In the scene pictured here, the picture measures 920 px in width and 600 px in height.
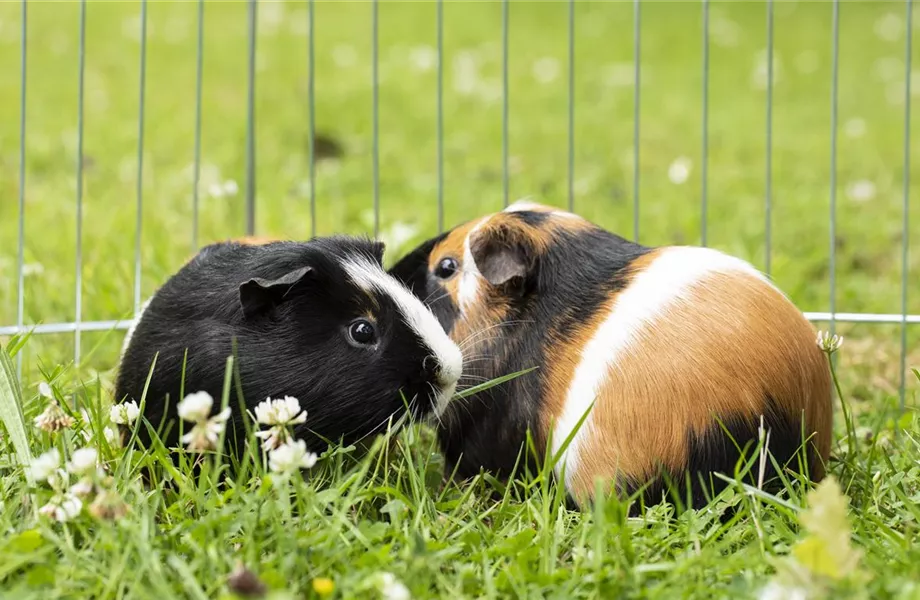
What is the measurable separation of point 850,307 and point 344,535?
2892 mm

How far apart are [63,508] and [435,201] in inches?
137

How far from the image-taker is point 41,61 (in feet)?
24.6

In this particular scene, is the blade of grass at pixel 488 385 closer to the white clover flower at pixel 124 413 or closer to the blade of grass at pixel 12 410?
the white clover flower at pixel 124 413

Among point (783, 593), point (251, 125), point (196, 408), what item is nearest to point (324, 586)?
point (196, 408)

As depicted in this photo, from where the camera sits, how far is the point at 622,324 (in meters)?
2.52

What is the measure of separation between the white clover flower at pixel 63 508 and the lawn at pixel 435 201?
0.04 metres

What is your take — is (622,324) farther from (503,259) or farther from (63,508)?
(63,508)

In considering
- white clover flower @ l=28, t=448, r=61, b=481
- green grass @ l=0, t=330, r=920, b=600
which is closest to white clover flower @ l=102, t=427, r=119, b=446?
green grass @ l=0, t=330, r=920, b=600

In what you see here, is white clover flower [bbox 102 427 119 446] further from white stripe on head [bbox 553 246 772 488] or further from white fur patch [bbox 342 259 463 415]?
white stripe on head [bbox 553 246 772 488]

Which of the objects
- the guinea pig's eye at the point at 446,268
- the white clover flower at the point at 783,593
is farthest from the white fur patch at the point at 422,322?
the white clover flower at the point at 783,593

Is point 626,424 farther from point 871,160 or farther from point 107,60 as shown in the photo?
point 107,60

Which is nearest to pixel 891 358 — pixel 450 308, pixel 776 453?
pixel 776 453

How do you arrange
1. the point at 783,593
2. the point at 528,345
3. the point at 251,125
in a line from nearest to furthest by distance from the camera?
1. the point at 783,593
2. the point at 528,345
3. the point at 251,125

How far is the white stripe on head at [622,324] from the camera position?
2.48m
